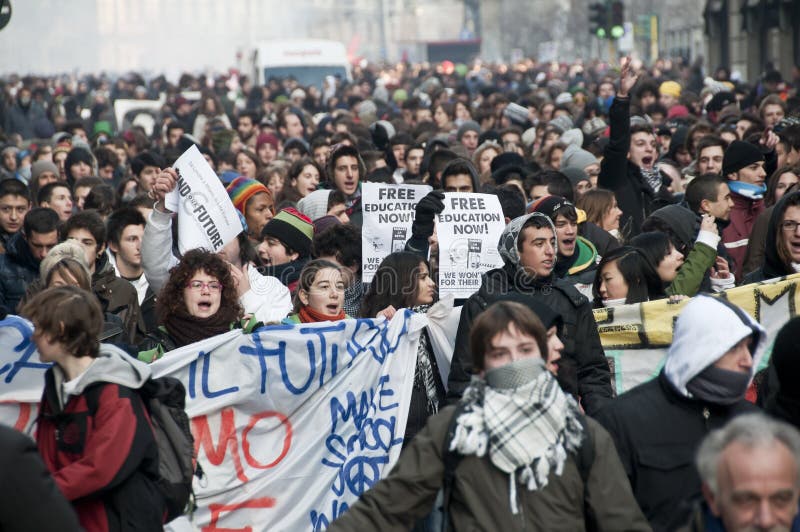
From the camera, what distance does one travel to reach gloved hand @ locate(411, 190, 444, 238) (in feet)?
25.8

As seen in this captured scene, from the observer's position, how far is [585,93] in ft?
74.7

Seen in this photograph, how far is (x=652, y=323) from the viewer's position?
Answer: 6.52 meters

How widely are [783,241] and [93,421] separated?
12.6ft

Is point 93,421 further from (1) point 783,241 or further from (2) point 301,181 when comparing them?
(2) point 301,181

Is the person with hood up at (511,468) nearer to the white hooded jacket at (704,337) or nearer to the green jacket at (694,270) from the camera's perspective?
the white hooded jacket at (704,337)

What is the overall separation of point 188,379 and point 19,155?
12131 millimetres

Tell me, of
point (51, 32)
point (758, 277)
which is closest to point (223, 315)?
point (758, 277)

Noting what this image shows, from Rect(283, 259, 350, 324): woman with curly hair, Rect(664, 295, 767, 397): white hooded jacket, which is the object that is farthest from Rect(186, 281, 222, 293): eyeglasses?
Rect(664, 295, 767, 397): white hooded jacket

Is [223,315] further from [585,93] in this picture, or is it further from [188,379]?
[585,93]

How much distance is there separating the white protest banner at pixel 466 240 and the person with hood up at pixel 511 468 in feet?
11.3

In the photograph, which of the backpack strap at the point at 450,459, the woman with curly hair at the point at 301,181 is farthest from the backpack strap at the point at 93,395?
the woman with curly hair at the point at 301,181

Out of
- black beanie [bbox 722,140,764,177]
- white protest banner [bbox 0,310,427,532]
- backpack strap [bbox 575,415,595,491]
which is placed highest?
black beanie [bbox 722,140,764,177]

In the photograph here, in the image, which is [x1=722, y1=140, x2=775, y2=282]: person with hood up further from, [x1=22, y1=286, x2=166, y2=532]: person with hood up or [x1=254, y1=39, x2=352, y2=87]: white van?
[x1=254, y1=39, x2=352, y2=87]: white van

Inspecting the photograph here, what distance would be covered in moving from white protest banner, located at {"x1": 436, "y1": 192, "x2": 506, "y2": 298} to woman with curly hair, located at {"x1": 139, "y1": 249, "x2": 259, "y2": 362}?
5.32ft
